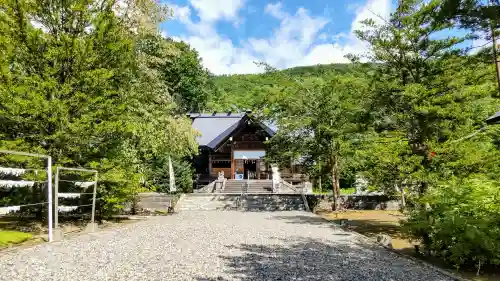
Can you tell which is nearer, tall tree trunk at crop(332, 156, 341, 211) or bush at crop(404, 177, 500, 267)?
bush at crop(404, 177, 500, 267)

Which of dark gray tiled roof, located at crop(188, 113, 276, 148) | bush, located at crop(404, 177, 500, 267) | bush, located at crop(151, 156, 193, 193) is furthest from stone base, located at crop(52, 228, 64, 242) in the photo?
dark gray tiled roof, located at crop(188, 113, 276, 148)

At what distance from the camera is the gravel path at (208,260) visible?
4.68 metres

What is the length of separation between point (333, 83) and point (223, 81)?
5566 cm

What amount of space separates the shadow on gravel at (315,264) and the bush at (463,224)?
69cm

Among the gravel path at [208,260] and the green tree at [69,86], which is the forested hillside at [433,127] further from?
the green tree at [69,86]

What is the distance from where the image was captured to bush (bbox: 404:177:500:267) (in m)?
5.16

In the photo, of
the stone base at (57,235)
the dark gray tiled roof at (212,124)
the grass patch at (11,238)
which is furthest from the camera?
the dark gray tiled roof at (212,124)

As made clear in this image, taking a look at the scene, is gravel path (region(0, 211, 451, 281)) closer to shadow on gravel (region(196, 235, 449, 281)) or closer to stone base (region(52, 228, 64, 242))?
shadow on gravel (region(196, 235, 449, 281))

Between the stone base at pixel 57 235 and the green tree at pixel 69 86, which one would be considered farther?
the green tree at pixel 69 86

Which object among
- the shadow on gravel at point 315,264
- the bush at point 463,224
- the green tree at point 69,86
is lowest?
the shadow on gravel at point 315,264

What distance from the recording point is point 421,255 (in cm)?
670

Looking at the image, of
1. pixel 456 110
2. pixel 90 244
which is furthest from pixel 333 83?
pixel 90 244

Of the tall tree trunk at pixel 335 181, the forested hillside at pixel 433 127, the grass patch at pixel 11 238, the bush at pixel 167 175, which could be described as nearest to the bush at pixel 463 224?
the forested hillside at pixel 433 127

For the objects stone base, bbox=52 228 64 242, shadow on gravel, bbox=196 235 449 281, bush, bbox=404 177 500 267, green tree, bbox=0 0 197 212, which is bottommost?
shadow on gravel, bbox=196 235 449 281
